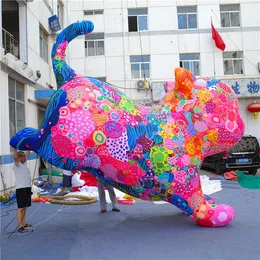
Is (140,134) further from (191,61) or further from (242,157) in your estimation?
(191,61)

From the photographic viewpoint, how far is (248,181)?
975 centimetres

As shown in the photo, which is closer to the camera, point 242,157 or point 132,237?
point 132,237

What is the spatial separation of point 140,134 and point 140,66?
40.7 ft

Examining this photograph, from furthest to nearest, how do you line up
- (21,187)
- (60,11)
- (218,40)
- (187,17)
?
(187,17)
(60,11)
(218,40)
(21,187)

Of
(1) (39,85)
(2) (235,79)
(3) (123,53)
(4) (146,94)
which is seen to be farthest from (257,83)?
(1) (39,85)

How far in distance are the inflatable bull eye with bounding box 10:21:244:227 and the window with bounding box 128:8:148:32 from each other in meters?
12.5

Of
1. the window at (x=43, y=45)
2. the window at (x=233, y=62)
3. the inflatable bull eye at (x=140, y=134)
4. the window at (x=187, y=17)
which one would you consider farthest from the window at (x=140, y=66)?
the inflatable bull eye at (x=140, y=134)

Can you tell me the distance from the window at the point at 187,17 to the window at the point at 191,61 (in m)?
1.49

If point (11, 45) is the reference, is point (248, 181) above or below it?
below

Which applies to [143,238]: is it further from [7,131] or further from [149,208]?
[7,131]

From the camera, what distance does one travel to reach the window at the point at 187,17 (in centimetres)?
1678

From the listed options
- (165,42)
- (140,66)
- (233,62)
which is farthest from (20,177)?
(233,62)

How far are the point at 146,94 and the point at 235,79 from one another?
443cm

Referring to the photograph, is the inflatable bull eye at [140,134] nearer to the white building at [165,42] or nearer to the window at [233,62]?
the white building at [165,42]
